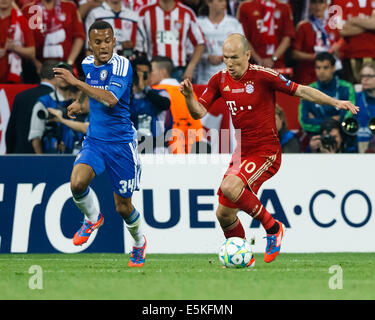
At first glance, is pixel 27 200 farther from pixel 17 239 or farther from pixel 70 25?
pixel 70 25

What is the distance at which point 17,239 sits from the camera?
11.5m

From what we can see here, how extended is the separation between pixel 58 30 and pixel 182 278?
6646 millimetres

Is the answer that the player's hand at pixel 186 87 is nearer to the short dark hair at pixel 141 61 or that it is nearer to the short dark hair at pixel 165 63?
the short dark hair at pixel 141 61

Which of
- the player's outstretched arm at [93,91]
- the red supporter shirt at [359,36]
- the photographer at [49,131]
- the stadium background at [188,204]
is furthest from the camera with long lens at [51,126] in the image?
the red supporter shirt at [359,36]

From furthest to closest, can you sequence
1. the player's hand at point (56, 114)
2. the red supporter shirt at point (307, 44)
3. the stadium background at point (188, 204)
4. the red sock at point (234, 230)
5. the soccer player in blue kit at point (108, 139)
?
1. the red supporter shirt at point (307, 44)
2. the player's hand at point (56, 114)
3. the stadium background at point (188, 204)
4. the red sock at point (234, 230)
5. the soccer player in blue kit at point (108, 139)

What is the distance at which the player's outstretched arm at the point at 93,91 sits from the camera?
27.6ft

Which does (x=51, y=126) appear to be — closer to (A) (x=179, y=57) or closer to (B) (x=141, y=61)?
(B) (x=141, y=61)

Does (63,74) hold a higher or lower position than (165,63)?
lower

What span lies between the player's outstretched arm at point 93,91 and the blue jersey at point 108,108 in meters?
0.15

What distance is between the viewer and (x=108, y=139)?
9.48 metres

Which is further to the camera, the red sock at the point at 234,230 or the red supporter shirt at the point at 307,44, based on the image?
the red supporter shirt at the point at 307,44

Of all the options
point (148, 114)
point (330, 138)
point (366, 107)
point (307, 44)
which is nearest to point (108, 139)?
point (148, 114)

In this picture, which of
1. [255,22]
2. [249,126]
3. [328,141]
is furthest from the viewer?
[255,22]
